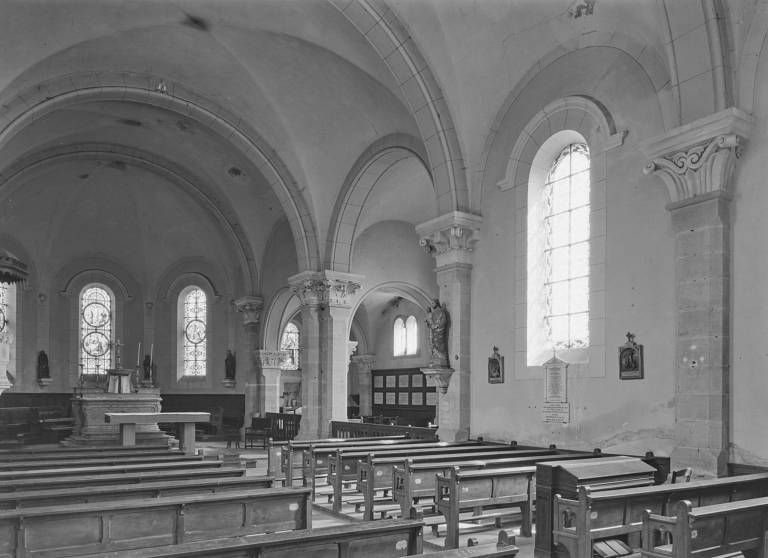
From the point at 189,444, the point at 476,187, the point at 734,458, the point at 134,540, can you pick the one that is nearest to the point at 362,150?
the point at 476,187

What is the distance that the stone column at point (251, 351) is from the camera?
2353 cm

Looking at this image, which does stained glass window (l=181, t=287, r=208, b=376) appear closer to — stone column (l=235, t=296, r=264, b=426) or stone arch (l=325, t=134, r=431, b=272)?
stone column (l=235, t=296, r=264, b=426)

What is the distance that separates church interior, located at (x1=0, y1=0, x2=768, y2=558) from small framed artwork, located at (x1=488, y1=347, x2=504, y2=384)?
0.47ft

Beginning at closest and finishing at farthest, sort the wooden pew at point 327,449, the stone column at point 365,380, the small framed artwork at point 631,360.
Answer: the small framed artwork at point 631,360 < the wooden pew at point 327,449 < the stone column at point 365,380

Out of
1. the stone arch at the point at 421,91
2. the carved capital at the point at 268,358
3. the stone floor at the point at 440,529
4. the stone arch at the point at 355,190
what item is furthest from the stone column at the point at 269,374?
the stone arch at the point at 421,91

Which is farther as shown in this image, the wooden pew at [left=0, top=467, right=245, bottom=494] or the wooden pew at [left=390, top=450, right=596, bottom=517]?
the wooden pew at [left=390, top=450, right=596, bottom=517]

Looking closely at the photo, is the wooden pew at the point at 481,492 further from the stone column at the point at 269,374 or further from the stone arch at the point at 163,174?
the stone arch at the point at 163,174

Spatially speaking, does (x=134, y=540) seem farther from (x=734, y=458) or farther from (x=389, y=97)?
(x=389, y=97)

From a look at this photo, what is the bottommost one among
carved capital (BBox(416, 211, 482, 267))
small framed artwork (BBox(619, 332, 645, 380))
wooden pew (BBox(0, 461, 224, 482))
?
wooden pew (BBox(0, 461, 224, 482))

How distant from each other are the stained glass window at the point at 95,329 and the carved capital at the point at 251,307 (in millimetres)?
5084

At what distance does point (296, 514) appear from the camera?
19.6 ft

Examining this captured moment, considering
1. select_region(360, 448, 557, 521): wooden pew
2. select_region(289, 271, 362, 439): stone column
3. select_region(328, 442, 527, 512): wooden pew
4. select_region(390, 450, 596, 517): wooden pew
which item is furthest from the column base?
select_region(289, 271, 362, 439): stone column

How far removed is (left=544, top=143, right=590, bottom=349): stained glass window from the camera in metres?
11.4

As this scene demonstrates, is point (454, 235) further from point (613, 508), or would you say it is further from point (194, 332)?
point (194, 332)
